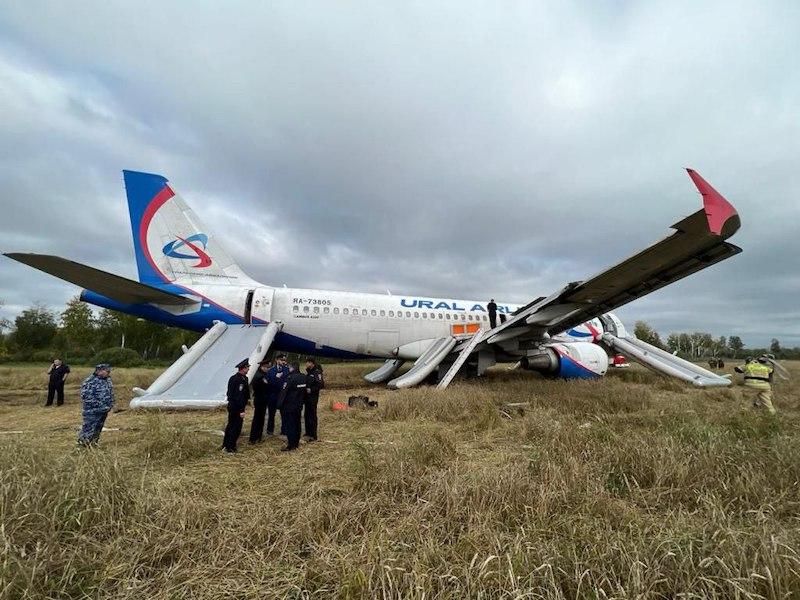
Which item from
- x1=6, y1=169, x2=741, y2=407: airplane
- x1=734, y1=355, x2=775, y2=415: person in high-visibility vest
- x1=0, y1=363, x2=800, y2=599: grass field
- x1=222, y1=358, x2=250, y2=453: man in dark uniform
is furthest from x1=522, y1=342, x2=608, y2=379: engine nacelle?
x1=222, y1=358, x2=250, y2=453: man in dark uniform

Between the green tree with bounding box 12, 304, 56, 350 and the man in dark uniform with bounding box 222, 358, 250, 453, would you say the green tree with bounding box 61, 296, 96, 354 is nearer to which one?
the green tree with bounding box 12, 304, 56, 350

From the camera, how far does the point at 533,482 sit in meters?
→ 3.61

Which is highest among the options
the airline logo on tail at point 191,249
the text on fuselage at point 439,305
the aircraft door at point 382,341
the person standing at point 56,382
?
the airline logo on tail at point 191,249

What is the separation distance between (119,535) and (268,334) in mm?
9763

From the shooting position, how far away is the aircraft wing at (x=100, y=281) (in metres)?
9.23

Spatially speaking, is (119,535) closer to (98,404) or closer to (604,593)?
(604,593)

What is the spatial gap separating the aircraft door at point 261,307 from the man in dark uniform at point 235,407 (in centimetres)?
741

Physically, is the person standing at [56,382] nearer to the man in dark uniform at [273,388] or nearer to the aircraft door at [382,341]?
the man in dark uniform at [273,388]

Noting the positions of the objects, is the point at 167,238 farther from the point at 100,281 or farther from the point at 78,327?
the point at 78,327

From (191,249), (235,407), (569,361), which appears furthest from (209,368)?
(569,361)

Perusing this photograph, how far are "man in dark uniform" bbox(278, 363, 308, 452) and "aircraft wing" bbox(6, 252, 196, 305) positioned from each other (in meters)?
6.69

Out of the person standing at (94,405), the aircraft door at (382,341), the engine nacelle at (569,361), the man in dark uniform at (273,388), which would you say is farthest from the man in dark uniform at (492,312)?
the person standing at (94,405)

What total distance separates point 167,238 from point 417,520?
1440 centimetres

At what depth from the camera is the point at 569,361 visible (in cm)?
1446
